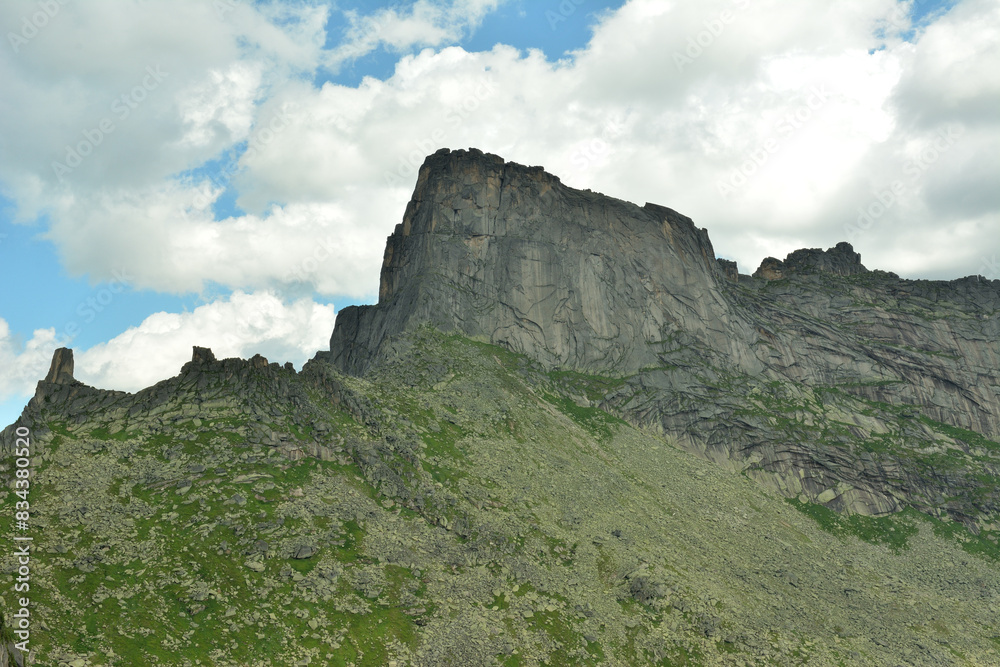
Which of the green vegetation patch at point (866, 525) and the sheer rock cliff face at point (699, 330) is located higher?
the sheer rock cliff face at point (699, 330)

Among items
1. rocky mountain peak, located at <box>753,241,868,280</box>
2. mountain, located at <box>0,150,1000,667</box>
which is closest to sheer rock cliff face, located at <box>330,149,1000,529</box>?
mountain, located at <box>0,150,1000,667</box>

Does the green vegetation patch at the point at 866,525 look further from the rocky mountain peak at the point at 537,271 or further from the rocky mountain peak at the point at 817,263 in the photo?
the rocky mountain peak at the point at 817,263

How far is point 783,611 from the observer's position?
8075 centimetres

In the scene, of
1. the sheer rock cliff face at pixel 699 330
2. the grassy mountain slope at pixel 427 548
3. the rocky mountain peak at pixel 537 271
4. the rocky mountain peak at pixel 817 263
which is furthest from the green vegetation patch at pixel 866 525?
the rocky mountain peak at pixel 817 263

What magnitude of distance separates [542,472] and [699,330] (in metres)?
67.4

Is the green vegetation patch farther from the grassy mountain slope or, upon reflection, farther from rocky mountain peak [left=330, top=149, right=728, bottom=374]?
rocky mountain peak [left=330, top=149, right=728, bottom=374]

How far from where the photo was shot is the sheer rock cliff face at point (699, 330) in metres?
124

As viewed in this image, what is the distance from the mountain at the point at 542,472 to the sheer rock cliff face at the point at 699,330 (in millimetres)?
621

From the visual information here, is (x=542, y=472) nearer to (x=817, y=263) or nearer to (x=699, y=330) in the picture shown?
(x=699, y=330)

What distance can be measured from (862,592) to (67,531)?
91.8 m

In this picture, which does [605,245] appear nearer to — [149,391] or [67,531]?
[149,391]

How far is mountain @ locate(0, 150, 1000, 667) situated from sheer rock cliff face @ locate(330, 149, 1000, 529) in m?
0.62

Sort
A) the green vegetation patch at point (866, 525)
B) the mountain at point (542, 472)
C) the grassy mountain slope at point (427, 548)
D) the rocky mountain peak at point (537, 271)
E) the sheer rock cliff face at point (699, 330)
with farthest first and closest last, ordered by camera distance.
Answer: the rocky mountain peak at point (537, 271) < the sheer rock cliff face at point (699, 330) < the green vegetation patch at point (866, 525) < the mountain at point (542, 472) < the grassy mountain slope at point (427, 548)

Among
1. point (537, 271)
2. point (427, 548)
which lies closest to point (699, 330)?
point (537, 271)
